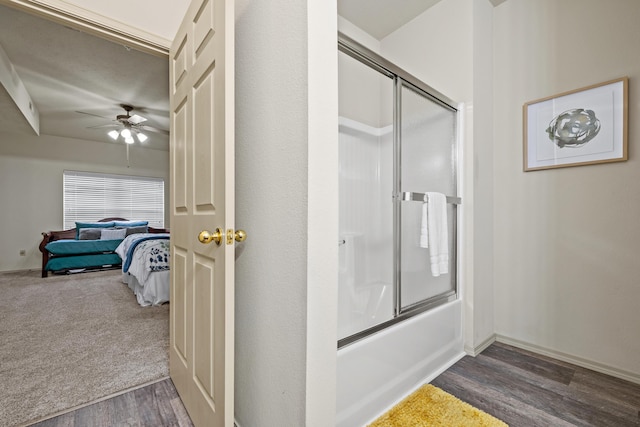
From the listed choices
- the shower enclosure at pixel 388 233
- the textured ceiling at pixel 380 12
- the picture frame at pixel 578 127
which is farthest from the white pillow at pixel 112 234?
the picture frame at pixel 578 127

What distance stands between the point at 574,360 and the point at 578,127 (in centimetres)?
156

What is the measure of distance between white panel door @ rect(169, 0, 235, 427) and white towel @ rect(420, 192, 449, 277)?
1.29 m

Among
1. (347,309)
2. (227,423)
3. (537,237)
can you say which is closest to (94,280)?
(347,309)

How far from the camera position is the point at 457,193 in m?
2.15

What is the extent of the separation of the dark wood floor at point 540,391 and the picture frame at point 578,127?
1348 millimetres

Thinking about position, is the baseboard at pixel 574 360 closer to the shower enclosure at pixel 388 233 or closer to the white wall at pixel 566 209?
the white wall at pixel 566 209

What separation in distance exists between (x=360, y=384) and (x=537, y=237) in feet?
5.66

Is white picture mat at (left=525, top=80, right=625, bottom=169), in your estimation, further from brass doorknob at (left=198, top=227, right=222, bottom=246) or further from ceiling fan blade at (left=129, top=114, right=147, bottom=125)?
ceiling fan blade at (left=129, top=114, right=147, bottom=125)

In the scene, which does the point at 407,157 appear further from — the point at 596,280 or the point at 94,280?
the point at 94,280

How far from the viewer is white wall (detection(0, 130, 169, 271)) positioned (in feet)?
16.1

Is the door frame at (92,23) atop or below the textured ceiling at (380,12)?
below

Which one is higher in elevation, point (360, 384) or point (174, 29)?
point (174, 29)

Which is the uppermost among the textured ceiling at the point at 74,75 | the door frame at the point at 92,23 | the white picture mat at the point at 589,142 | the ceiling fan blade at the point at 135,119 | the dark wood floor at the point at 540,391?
the textured ceiling at the point at 74,75

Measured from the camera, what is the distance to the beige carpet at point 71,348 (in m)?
Result: 1.56
